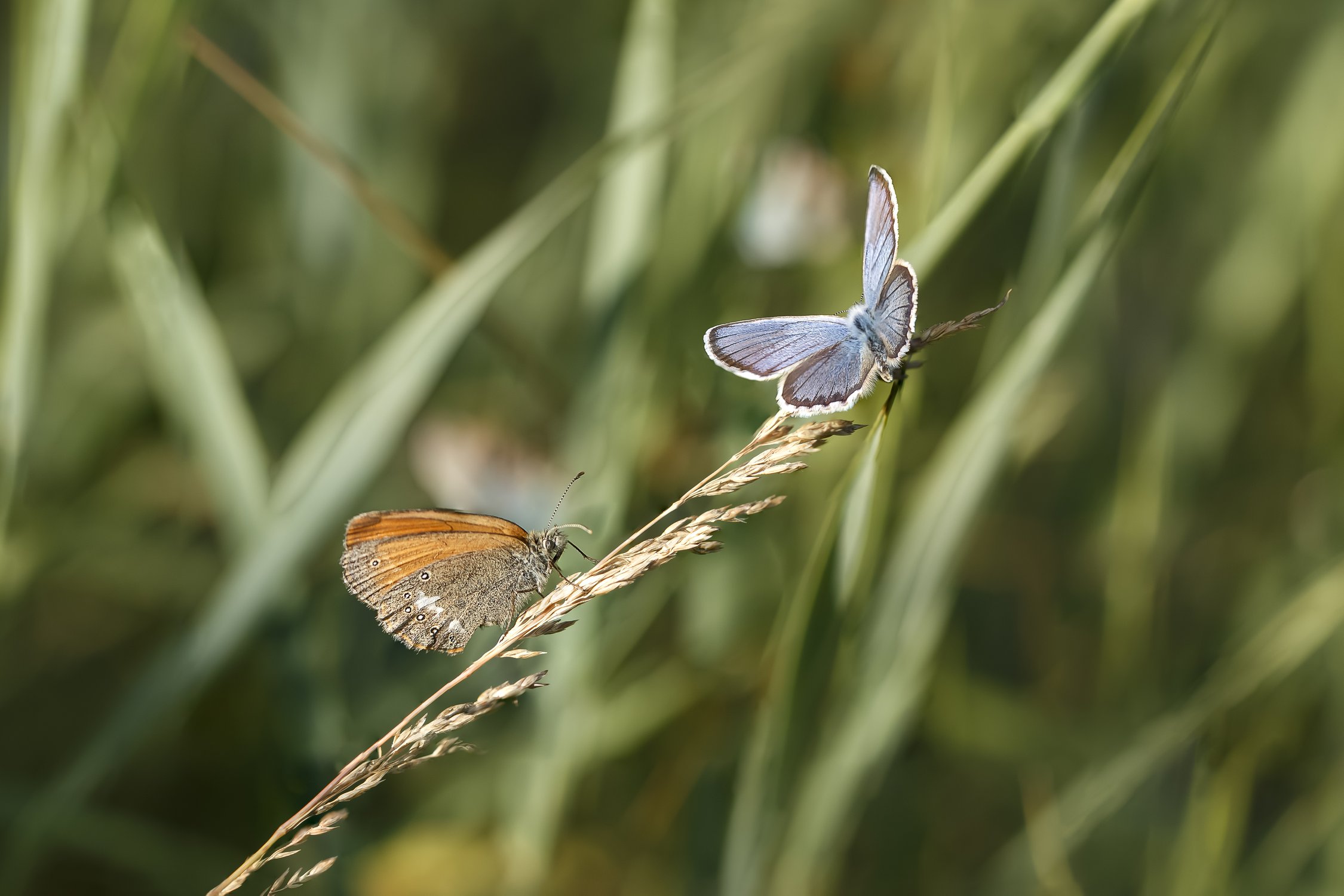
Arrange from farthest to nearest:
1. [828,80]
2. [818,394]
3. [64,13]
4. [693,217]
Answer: [828,80], [693,217], [64,13], [818,394]

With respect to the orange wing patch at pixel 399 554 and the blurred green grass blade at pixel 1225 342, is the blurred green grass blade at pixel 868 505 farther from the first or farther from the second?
the blurred green grass blade at pixel 1225 342

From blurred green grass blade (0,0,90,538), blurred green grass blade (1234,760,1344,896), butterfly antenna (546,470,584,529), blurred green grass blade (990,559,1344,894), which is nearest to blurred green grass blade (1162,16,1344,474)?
blurred green grass blade (990,559,1344,894)

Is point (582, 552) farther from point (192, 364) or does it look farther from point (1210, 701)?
point (1210, 701)

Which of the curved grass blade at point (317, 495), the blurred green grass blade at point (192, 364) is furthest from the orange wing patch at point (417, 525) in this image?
the blurred green grass blade at point (192, 364)

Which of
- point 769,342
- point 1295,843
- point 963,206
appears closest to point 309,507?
point 769,342

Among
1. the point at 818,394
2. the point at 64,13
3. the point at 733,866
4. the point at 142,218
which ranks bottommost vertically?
the point at 733,866

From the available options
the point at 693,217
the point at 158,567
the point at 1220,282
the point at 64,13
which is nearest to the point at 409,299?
the point at 158,567

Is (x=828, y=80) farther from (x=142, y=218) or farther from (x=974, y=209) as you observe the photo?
(x=142, y=218)
